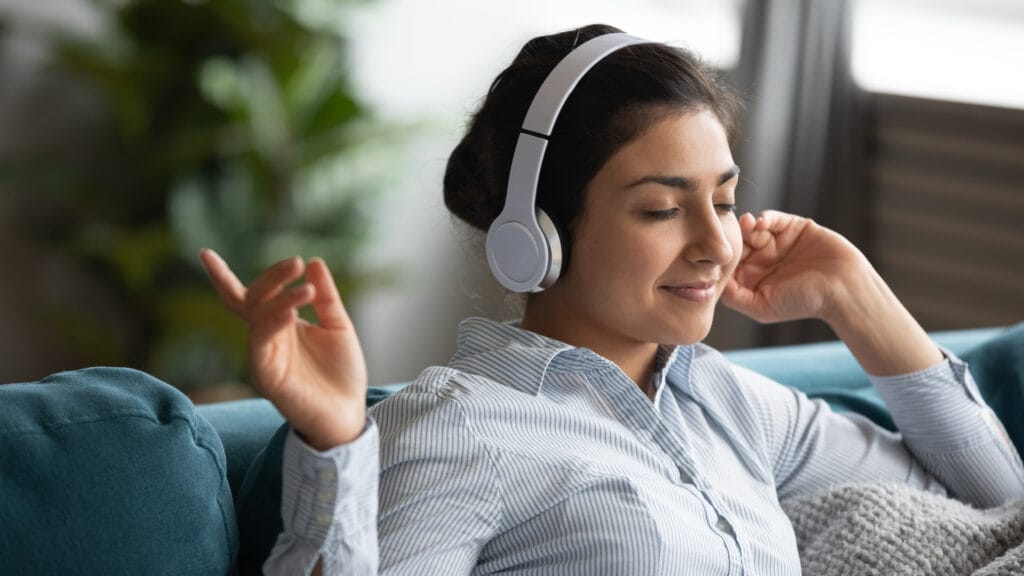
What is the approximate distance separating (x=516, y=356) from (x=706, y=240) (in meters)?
0.23

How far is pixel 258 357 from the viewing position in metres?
0.94

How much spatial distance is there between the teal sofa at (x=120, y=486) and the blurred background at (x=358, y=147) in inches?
81.4

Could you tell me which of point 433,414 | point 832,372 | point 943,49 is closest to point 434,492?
point 433,414

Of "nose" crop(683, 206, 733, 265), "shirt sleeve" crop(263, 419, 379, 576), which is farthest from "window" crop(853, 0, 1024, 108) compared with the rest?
"shirt sleeve" crop(263, 419, 379, 576)

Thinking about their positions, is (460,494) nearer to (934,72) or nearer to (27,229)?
(934,72)

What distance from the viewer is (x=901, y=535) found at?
4.58 feet

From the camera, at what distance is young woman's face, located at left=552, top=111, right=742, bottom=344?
1.29 metres

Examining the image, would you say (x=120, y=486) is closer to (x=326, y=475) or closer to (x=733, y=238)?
(x=326, y=475)

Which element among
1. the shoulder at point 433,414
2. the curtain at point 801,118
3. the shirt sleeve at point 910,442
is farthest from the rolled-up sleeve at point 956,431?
the curtain at point 801,118

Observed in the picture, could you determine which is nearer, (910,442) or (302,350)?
(302,350)

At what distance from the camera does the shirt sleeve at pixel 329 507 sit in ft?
3.29

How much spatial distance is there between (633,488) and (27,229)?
2976mm

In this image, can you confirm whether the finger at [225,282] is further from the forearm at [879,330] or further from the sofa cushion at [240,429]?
the forearm at [879,330]

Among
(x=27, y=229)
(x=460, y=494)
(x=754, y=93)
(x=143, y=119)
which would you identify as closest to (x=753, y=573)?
(x=460, y=494)
